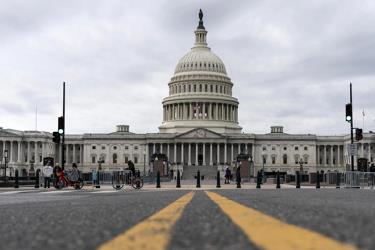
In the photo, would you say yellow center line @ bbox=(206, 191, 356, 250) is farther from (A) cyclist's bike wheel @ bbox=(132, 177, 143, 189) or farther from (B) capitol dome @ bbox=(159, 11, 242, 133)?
(B) capitol dome @ bbox=(159, 11, 242, 133)

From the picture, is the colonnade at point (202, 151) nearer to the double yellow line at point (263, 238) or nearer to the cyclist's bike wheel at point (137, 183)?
the cyclist's bike wheel at point (137, 183)

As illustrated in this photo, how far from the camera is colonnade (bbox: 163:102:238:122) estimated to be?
172875 mm

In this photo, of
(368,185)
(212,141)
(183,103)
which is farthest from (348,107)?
(183,103)

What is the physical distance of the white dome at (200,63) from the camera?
6993 inches

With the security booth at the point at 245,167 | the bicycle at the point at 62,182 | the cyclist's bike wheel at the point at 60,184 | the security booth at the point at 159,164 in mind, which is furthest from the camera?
the security booth at the point at 159,164

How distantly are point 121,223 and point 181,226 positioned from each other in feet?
3.42

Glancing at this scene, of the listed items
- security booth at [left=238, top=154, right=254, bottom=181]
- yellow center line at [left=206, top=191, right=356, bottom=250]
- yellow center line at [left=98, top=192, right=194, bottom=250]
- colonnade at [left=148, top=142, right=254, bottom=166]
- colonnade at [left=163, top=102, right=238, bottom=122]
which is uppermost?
colonnade at [left=163, top=102, right=238, bottom=122]

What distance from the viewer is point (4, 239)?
207 inches

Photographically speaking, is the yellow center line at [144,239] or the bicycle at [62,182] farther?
the bicycle at [62,182]

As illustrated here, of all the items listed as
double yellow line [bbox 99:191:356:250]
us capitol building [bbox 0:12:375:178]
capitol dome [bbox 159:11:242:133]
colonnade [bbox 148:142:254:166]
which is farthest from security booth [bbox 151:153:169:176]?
double yellow line [bbox 99:191:356:250]

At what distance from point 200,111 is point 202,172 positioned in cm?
3356

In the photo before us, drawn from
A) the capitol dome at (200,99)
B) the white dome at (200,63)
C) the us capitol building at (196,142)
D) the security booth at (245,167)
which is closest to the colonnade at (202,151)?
the us capitol building at (196,142)

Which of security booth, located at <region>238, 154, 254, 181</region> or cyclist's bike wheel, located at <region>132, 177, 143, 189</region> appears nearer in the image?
cyclist's bike wheel, located at <region>132, 177, 143, 189</region>

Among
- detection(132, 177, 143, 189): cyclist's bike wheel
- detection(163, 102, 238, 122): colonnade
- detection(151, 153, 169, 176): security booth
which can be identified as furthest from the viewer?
detection(163, 102, 238, 122): colonnade
